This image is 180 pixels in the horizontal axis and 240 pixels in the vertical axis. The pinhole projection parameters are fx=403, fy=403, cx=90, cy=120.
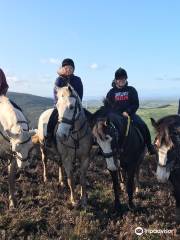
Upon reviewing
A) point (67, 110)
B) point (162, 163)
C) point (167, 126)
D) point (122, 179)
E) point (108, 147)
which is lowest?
point (122, 179)

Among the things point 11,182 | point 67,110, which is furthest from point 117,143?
point 11,182

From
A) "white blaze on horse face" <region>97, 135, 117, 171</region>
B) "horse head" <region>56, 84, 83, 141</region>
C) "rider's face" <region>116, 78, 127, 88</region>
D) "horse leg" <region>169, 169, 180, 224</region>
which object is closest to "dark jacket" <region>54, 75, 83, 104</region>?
"horse head" <region>56, 84, 83, 141</region>

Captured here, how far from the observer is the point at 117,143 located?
31.3ft

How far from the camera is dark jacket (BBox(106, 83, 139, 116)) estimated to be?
37.5 feet

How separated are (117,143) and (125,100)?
2.28 meters

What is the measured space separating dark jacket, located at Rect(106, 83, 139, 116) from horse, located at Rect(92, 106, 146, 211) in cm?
51

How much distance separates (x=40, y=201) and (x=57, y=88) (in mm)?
3114

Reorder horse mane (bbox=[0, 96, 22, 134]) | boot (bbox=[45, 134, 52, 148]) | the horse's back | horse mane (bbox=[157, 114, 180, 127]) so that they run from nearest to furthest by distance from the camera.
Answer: horse mane (bbox=[157, 114, 180, 127]) → horse mane (bbox=[0, 96, 22, 134]) → boot (bbox=[45, 134, 52, 148]) → the horse's back

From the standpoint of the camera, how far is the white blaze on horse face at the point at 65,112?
957cm

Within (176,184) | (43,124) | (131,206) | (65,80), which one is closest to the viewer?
(176,184)

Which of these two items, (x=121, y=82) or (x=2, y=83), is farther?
(x=121, y=82)

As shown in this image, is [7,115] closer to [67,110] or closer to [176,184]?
[67,110]

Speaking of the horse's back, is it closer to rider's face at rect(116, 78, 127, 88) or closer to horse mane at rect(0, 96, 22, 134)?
horse mane at rect(0, 96, 22, 134)

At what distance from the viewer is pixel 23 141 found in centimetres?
955
